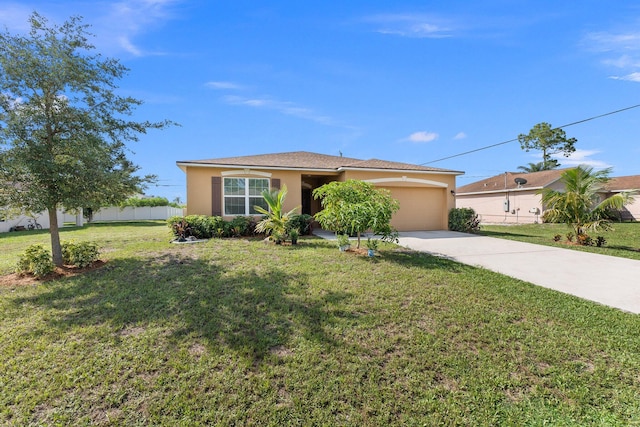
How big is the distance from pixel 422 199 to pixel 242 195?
8911mm

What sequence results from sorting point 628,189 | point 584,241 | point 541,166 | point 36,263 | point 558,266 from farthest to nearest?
point 541,166 < point 628,189 < point 584,241 < point 558,266 < point 36,263

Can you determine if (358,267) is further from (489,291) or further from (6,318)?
(6,318)

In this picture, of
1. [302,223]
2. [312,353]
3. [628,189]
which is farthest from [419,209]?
[628,189]

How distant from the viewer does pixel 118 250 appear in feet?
27.7

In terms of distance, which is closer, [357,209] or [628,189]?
[357,209]

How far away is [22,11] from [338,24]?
27.2ft

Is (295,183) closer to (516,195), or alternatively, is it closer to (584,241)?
(584,241)

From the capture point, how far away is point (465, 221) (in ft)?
43.6

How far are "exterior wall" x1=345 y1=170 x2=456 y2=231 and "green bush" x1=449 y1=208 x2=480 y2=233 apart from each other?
19.2 inches

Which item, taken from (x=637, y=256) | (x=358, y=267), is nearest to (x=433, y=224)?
(x=637, y=256)

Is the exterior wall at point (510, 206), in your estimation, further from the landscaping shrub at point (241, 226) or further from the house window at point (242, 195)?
the landscaping shrub at point (241, 226)

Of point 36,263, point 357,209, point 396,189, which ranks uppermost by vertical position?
point 396,189

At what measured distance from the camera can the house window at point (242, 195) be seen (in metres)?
11.8

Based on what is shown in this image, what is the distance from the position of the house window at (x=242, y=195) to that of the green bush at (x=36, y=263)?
6.24 metres
